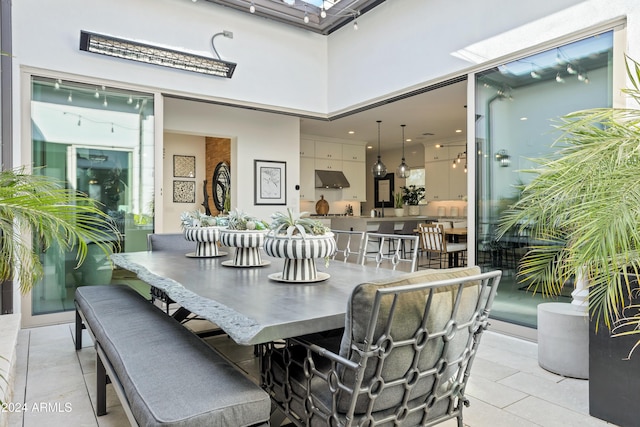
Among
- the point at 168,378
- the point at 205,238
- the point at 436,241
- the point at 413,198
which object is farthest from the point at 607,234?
the point at 413,198

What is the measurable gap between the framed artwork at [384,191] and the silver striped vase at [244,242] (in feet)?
29.1

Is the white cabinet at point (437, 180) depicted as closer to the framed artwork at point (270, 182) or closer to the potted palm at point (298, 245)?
the framed artwork at point (270, 182)

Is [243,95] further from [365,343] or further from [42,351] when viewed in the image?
[365,343]

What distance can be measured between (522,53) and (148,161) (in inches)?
147

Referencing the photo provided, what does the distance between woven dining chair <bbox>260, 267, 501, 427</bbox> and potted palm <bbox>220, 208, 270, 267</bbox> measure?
0.92 meters

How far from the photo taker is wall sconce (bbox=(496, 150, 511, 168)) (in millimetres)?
3400

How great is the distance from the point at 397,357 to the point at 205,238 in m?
1.92

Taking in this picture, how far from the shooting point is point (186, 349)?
1.64m

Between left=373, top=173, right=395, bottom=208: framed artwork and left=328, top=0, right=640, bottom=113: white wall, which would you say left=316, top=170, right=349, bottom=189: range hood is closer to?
left=373, top=173, right=395, bottom=208: framed artwork

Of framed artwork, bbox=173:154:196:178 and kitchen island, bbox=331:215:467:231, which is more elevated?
framed artwork, bbox=173:154:196:178

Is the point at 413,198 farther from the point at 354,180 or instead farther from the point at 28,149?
the point at 28,149

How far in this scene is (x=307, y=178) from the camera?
846 cm

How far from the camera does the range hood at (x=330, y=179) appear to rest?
27.8ft

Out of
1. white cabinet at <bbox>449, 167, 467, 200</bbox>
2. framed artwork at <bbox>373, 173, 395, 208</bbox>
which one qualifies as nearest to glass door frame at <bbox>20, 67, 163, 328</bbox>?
white cabinet at <bbox>449, 167, 467, 200</bbox>
